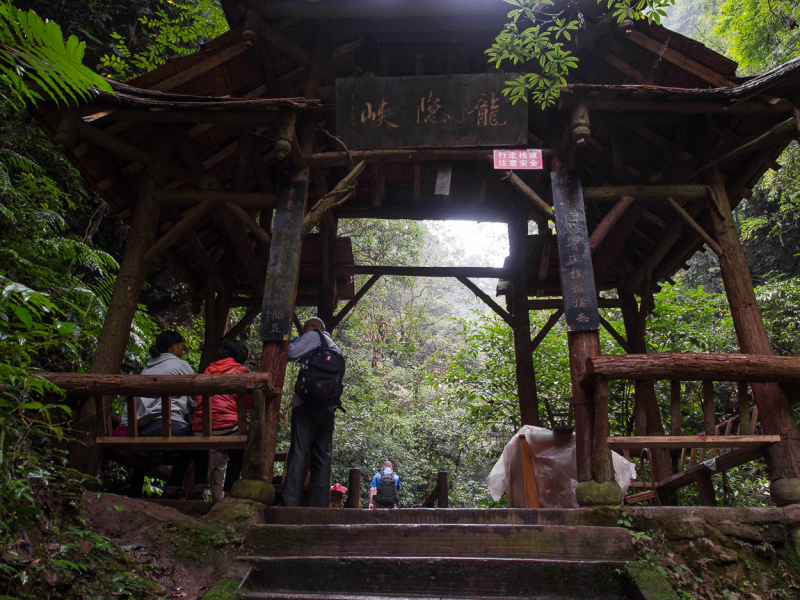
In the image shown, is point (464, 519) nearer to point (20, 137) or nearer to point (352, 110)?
point (352, 110)

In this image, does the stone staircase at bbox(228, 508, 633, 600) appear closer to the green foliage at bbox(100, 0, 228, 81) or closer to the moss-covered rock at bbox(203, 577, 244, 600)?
the moss-covered rock at bbox(203, 577, 244, 600)

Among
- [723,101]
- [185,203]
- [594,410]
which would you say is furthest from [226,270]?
[723,101]

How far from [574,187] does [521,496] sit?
10.2 ft

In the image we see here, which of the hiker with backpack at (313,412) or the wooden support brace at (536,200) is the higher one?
the wooden support brace at (536,200)

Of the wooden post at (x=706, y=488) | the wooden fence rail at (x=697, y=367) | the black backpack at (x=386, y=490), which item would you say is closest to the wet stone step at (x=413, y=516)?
the wooden fence rail at (x=697, y=367)

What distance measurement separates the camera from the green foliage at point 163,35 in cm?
834

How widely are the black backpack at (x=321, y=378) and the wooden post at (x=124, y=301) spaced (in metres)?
1.60

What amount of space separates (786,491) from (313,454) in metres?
3.81

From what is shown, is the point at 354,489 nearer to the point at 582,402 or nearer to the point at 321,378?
the point at 321,378

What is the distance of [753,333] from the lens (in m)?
4.48

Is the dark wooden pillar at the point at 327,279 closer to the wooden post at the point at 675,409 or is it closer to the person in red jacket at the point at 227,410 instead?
the person in red jacket at the point at 227,410

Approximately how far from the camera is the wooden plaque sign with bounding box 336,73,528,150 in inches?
217

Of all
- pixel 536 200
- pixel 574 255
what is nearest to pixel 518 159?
pixel 536 200

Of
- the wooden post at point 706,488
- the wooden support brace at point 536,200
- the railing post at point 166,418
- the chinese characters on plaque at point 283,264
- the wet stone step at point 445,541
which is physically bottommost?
the wet stone step at point 445,541
